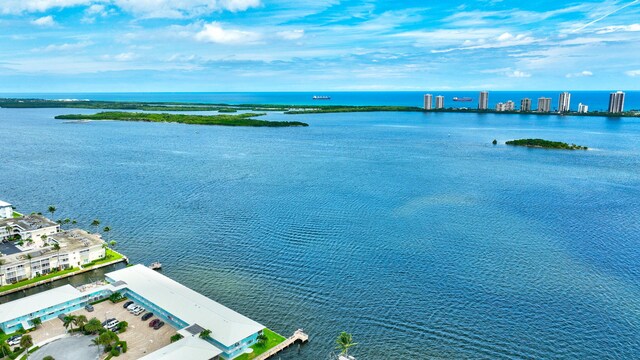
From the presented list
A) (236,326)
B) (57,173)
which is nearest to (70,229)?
(236,326)

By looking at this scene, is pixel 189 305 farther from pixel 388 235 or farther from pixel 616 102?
pixel 616 102

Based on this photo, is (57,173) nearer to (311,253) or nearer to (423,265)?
(311,253)

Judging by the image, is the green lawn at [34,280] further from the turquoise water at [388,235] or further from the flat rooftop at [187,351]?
the flat rooftop at [187,351]

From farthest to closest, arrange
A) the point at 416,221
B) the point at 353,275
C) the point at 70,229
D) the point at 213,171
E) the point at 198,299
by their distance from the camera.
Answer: the point at 213,171, the point at 416,221, the point at 70,229, the point at 353,275, the point at 198,299

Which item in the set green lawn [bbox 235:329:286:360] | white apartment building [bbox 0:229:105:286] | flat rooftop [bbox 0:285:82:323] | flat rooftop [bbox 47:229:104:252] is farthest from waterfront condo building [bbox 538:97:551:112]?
flat rooftop [bbox 0:285:82:323]

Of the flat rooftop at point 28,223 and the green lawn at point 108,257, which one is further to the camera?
the flat rooftop at point 28,223

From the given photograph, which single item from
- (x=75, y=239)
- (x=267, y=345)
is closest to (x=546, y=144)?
(x=267, y=345)

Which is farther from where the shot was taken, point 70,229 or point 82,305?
point 70,229

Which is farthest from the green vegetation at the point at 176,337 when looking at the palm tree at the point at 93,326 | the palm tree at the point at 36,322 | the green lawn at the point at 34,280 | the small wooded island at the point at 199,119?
the small wooded island at the point at 199,119
